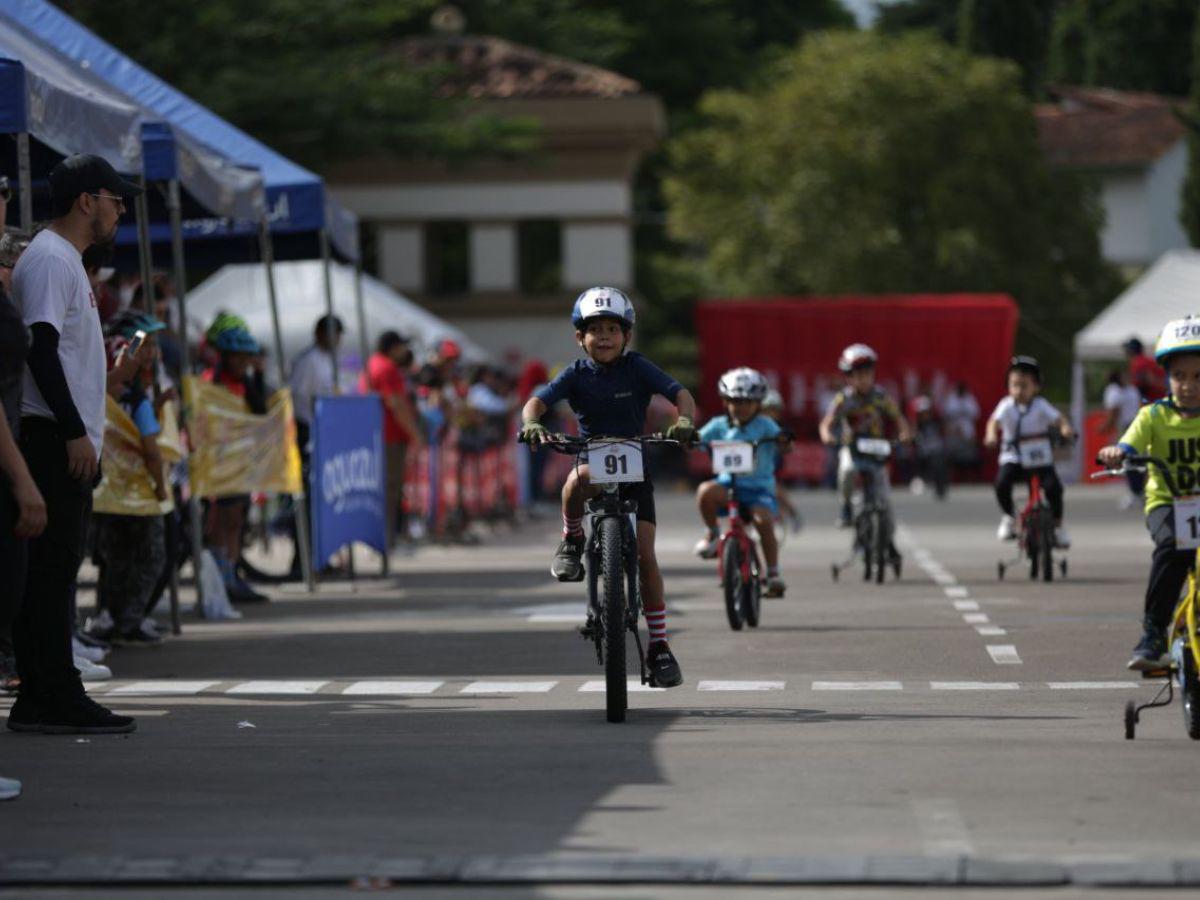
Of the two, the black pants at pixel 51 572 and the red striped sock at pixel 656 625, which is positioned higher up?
the black pants at pixel 51 572

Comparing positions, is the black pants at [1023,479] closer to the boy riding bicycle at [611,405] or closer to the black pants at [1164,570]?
the boy riding bicycle at [611,405]

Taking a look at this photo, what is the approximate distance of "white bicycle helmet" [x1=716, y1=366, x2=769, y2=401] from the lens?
1784 centimetres

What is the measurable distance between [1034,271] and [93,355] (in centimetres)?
6383

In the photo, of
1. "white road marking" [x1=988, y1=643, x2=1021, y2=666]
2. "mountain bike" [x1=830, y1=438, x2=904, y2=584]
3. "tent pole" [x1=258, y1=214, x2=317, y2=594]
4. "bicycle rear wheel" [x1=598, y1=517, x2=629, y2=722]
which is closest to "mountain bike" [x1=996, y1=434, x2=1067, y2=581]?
"mountain bike" [x1=830, y1=438, x2=904, y2=584]

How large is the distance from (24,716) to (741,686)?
3.47 m

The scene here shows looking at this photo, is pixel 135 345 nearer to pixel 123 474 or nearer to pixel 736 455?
pixel 123 474

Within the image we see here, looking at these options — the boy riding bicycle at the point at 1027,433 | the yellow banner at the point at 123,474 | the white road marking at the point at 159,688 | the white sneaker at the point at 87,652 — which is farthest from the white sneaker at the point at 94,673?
the boy riding bicycle at the point at 1027,433

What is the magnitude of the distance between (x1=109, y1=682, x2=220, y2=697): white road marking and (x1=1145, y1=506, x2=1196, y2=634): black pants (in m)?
4.37

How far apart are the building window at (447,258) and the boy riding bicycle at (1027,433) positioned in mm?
43222

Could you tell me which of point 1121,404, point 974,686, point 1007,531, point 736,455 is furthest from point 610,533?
point 1121,404

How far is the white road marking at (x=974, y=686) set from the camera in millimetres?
12961

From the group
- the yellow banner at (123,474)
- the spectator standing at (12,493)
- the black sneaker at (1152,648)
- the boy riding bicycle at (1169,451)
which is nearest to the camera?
the spectator standing at (12,493)

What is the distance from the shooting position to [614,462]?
11.8 metres

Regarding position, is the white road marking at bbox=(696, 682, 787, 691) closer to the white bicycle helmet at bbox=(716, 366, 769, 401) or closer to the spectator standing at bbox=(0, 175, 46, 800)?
the spectator standing at bbox=(0, 175, 46, 800)
